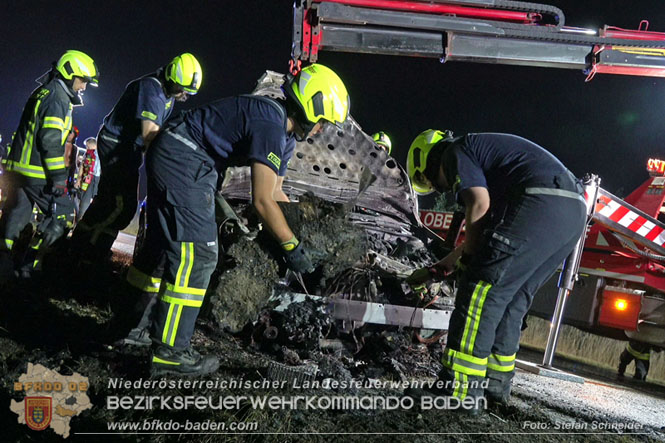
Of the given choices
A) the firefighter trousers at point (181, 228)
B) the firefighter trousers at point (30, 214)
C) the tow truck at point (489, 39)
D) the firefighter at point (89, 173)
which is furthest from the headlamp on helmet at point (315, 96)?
the firefighter at point (89, 173)

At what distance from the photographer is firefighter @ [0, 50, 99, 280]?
12.2 ft

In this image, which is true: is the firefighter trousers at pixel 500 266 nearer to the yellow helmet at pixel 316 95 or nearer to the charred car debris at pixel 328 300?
the charred car debris at pixel 328 300

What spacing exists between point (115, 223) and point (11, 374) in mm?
1886

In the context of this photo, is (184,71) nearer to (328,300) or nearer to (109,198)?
(109,198)

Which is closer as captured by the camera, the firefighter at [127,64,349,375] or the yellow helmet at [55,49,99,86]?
the firefighter at [127,64,349,375]

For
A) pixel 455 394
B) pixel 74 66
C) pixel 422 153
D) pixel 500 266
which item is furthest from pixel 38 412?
pixel 74 66

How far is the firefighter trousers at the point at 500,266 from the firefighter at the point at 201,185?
2.95 ft

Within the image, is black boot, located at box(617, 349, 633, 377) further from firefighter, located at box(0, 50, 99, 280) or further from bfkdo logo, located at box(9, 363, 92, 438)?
firefighter, located at box(0, 50, 99, 280)

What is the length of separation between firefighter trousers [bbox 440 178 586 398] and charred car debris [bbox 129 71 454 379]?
601 millimetres

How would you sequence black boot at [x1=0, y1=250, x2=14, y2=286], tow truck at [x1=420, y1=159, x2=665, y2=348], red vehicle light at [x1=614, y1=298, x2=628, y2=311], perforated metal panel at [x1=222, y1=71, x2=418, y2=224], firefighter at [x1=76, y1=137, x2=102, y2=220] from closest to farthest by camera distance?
black boot at [x1=0, y1=250, x2=14, y2=286] < perforated metal panel at [x1=222, y1=71, x2=418, y2=224] < tow truck at [x1=420, y1=159, x2=665, y2=348] < red vehicle light at [x1=614, y1=298, x2=628, y2=311] < firefighter at [x1=76, y1=137, x2=102, y2=220]

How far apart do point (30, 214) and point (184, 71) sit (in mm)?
1762

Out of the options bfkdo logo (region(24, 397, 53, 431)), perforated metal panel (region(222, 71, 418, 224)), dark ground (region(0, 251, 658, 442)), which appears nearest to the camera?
bfkdo logo (region(24, 397, 53, 431))

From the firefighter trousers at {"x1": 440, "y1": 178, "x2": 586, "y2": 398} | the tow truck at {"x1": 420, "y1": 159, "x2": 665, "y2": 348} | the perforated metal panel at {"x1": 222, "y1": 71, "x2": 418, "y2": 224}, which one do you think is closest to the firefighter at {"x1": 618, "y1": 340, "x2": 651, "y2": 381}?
the tow truck at {"x1": 420, "y1": 159, "x2": 665, "y2": 348}

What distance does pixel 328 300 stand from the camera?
289 cm
